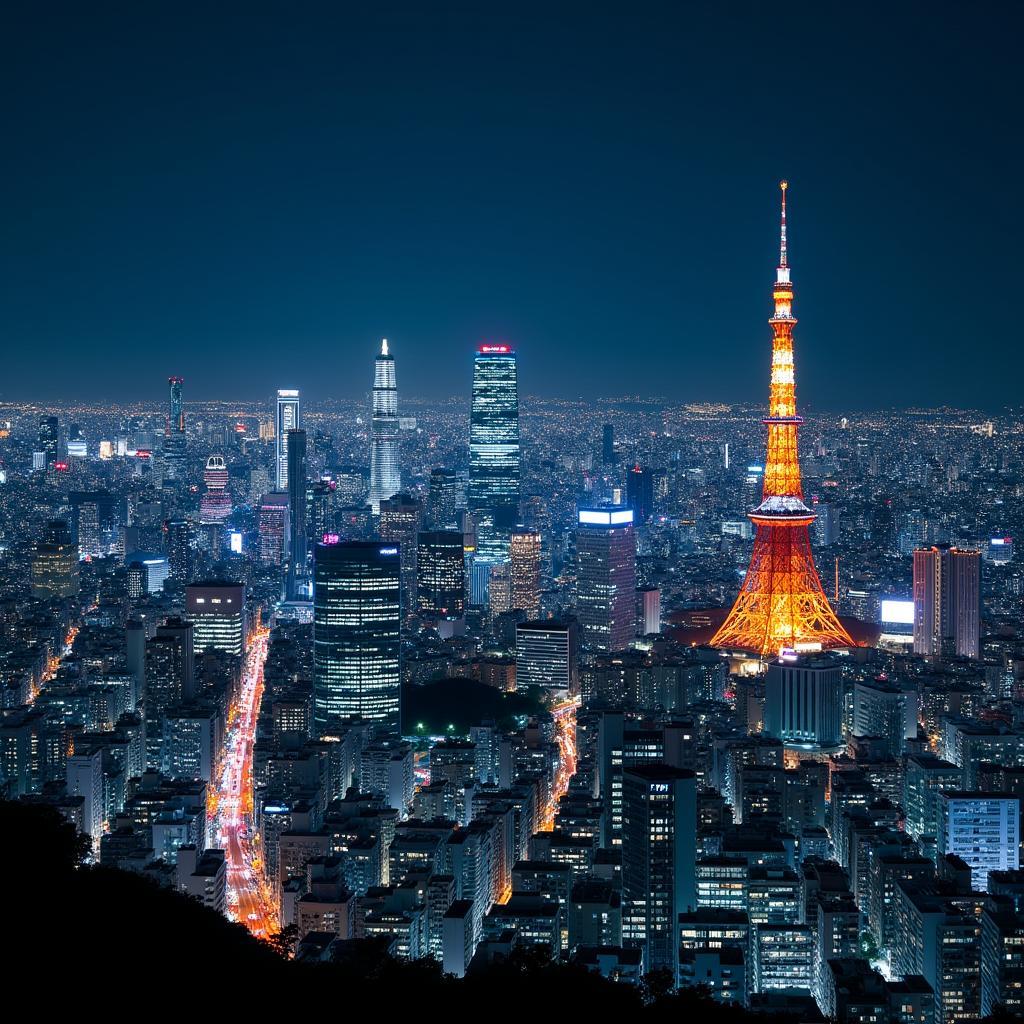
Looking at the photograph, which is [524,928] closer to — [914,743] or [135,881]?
[135,881]

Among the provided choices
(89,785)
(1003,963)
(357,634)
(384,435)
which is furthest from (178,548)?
(1003,963)

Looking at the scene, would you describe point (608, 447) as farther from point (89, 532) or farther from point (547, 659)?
point (547, 659)

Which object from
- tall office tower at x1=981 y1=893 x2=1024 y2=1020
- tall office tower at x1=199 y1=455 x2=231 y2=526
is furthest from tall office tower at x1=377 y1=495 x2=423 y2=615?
tall office tower at x1=981 y1=893 x2=1024 y2=1020

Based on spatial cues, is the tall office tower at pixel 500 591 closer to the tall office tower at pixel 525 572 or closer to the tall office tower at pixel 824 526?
the tall office tower at pixel 525 572

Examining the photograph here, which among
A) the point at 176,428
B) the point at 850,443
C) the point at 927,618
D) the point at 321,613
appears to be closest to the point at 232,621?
the point at 321,613

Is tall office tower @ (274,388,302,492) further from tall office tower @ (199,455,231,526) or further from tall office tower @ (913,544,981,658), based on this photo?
tall office tower @ (913,544,981,658)
